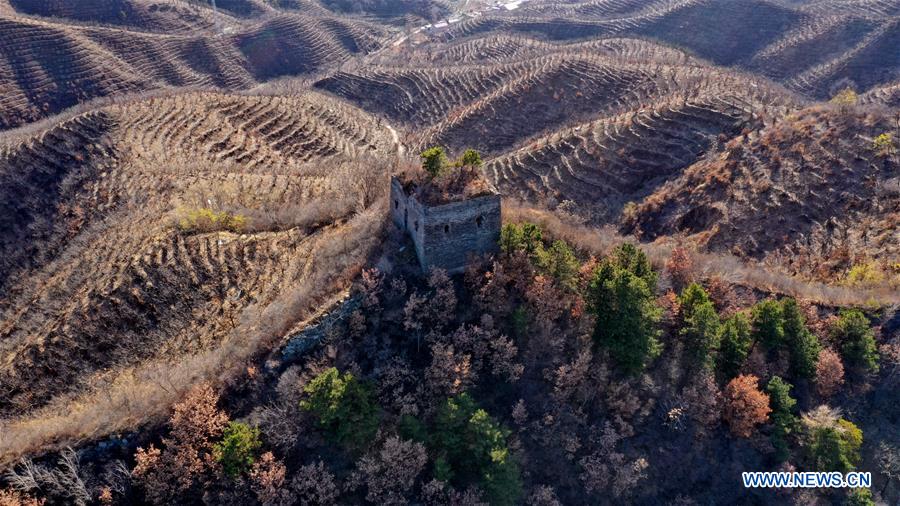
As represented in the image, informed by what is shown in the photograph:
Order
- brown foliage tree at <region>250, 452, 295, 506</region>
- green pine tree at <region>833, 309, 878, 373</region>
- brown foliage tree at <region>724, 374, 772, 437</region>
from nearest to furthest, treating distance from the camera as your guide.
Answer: brown foliage tree at <region>250, 452, 295, 506</region>
brown foliage tree at <region>724, 374, 772, 437</region>
green pine tree at <region>833, 309, 878, 373</region>

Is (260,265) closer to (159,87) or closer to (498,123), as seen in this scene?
(498,123)

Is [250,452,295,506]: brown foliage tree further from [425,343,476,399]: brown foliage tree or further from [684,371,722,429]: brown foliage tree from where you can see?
[684,371,722,429]: brown foliage tree

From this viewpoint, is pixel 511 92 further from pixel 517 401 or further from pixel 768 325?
pixel 517 401

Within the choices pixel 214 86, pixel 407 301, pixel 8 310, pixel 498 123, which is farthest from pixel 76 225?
pixel 214 86

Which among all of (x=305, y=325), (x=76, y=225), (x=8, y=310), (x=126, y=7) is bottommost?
(x=8, y=310)

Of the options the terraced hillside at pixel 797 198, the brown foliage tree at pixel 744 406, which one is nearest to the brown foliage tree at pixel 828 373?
the brown foliage tree at pixel 744 406

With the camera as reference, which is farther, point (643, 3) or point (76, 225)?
point (643, 3)

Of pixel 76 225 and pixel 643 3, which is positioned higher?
pixel 643 3

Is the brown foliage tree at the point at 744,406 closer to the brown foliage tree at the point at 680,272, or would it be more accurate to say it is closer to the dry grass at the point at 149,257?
the brown foliage tree at the point at 680,272

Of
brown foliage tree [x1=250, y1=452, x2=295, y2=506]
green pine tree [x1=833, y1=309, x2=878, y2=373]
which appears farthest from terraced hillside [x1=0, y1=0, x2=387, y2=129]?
green pine tree [x1=833, y1=309, x2=878, y2=373]
